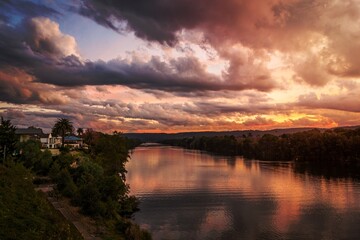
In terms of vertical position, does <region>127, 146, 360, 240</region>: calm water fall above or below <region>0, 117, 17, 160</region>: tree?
below

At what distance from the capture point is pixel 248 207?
66.8 metres

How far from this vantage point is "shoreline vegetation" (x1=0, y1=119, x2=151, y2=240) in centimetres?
3070

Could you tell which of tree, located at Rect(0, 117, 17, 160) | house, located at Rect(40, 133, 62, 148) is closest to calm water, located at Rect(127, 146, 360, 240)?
tree, located at Rect(0, 117, 17, 160)

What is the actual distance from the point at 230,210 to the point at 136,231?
25.8 meters

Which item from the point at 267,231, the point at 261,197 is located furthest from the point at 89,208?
the point at 261,197

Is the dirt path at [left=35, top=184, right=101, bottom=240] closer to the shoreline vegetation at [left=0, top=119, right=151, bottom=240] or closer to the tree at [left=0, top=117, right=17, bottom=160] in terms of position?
the shoreline vegetation at [left=0, top=119, right=151, bottom=240]

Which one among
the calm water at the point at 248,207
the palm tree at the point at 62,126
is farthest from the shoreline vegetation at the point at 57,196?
the palm tree at the point at 62,126

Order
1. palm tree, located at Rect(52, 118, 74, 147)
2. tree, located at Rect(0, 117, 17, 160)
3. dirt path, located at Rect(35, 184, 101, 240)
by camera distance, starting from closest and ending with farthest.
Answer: dirt path, located at Rect(35, 184, 101, 240)
tree, located at Rect(0, 117, 17, 160)
palm tree, located at Rect(52, 118, 74, 147)

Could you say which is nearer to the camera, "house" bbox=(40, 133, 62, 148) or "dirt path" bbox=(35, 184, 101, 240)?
"dirt path" bbox=(35, 184, 101, 240)

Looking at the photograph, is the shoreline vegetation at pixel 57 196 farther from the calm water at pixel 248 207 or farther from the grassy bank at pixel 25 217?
the calm water at pixel 248 207

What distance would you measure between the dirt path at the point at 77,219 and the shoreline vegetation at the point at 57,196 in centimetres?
83

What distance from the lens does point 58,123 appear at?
14075cm

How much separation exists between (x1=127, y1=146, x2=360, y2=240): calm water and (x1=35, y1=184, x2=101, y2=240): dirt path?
10002 millimetres

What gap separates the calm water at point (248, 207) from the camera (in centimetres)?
5119
